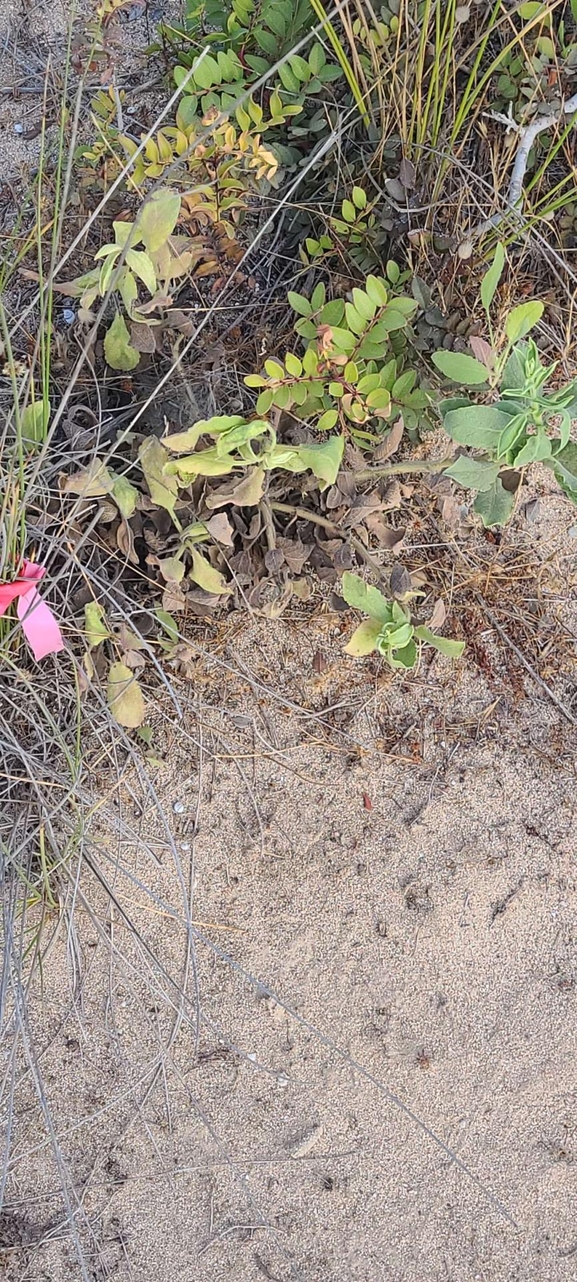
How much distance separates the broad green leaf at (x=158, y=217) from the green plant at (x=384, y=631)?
0.44 m

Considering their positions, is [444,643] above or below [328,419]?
below

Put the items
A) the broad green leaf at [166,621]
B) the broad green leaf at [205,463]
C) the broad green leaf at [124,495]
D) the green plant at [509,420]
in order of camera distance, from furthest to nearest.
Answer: the broad green leaf at [166,621] < the broad green leaf at [124,495] < the broad green leaf at [205,463] < the green plant at [509,420]

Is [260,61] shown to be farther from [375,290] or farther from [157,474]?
[157,474]

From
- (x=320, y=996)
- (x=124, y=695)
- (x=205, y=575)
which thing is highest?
(x=205, y=575)

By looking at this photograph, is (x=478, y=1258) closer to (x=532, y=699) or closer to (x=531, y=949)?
(x=531, y=949)

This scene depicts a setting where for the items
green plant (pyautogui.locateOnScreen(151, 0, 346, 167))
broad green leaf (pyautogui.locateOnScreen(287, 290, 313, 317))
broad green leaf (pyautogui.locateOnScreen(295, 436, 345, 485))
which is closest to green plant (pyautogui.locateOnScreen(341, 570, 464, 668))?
broad green leaf (pyautogui.locateOnScreen(295, 436, 345, 485))

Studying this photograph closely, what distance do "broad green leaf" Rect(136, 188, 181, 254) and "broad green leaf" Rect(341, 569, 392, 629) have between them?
1.44 feet

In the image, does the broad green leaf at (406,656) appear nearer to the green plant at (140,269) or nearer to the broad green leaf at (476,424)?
the broad green leaf at (476,424)

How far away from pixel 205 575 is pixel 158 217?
1.42 ft

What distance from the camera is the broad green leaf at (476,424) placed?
102cm

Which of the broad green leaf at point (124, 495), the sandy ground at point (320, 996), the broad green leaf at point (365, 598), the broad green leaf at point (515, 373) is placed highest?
the broad green leaf at point (515, 373)

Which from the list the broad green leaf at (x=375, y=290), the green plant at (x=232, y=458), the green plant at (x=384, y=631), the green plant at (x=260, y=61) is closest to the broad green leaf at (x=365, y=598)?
the green plant at (x=384, y=631)

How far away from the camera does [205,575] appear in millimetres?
1289

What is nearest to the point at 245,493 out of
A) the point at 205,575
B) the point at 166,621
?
the point at 205,575
